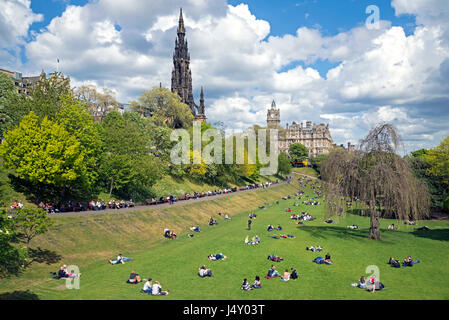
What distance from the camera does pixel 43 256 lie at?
24656 millimetres

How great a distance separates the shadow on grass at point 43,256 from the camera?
24.0m

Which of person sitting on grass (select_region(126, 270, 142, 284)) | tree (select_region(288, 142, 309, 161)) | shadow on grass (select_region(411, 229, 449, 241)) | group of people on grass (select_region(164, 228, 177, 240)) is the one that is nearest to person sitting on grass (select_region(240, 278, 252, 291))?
person sitting on grass (select_region(126, 270, 142, 284))

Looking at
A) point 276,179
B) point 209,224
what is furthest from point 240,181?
point 209,224

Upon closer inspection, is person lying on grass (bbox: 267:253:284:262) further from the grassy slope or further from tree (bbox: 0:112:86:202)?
the grassy slope

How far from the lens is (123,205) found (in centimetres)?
4197

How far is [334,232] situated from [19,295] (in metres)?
30.2

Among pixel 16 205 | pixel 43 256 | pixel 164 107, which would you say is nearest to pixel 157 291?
pixel 43 256

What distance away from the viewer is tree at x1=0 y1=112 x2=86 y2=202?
103 feet

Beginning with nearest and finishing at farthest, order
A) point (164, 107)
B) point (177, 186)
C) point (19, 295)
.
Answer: point (19, 295) → point (177, 186) → point (164, 107)

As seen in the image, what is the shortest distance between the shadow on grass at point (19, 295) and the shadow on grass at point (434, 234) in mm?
38532

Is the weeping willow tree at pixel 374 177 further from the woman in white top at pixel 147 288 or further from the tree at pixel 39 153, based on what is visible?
the tree at pixel 39 153

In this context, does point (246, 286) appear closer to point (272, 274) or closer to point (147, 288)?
point (272, 274)

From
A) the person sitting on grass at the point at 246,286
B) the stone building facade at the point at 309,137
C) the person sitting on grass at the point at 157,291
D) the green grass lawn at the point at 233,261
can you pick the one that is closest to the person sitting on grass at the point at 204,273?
the green grass lawn at the point at 233,261
